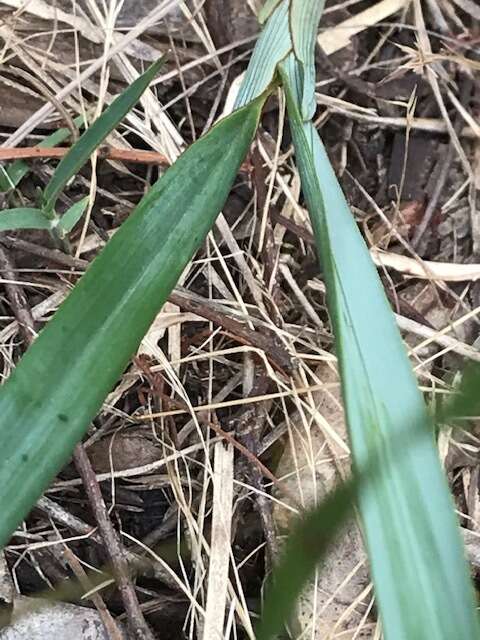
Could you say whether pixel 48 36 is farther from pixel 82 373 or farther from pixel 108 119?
pixel 82 373

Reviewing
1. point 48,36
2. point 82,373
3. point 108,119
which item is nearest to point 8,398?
point 82,373

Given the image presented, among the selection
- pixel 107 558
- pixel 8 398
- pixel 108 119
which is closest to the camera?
pixel 8 398

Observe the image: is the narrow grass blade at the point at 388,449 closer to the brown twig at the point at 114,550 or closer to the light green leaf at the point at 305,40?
the light green leaf at the point at 305,40

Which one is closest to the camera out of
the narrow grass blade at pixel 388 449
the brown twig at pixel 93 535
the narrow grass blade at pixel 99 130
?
the narrow grass blade at pixel 388 449

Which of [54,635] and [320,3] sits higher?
[320,3]

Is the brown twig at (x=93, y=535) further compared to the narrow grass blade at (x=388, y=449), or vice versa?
the brown twig at (x=93, y=535)

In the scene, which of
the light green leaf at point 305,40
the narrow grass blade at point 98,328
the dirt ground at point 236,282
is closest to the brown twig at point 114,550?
the dirt ground at point 236,282

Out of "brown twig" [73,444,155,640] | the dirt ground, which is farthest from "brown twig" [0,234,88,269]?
"brown twig" [73,444,155,640]
